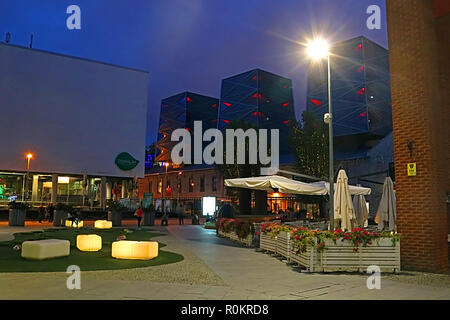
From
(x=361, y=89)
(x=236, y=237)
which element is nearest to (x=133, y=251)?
(x=236, y=237)

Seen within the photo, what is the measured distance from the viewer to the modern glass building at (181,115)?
94.1m

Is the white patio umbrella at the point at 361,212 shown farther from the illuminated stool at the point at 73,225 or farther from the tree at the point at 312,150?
the illuminated stool at the point at 73,225

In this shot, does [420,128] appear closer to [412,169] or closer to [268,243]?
[412,169]

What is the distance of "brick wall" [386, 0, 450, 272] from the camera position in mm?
9602

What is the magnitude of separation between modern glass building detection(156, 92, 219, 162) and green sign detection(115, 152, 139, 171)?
150ft

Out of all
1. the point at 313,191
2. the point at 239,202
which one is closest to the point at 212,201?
the point at 239,202

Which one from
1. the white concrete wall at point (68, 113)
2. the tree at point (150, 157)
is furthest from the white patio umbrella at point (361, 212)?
the tree at point (150, 157)

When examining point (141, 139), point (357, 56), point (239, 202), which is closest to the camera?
point (239, 202)

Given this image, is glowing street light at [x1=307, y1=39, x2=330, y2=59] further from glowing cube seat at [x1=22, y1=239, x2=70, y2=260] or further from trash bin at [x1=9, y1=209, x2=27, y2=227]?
trash bin at [x1=9, y1=209, x2=27, y2=227]

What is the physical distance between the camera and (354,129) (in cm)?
5031

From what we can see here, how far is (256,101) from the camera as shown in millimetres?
76000

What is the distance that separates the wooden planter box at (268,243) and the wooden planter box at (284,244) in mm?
405

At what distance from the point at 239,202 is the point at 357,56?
3146cm
